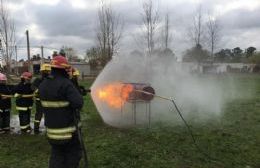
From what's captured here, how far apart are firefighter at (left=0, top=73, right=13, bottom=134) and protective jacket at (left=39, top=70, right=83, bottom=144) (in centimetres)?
604

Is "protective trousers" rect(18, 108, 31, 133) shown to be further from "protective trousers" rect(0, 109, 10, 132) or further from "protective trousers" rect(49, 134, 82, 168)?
"protective trousers" rect(49, 134, 82, 168)

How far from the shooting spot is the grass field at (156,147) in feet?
26.2

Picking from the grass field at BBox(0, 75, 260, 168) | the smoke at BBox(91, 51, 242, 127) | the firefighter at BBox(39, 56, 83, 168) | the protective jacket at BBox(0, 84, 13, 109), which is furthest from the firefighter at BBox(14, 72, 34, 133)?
the firefighter at BBox(39, 56, 83, 168)

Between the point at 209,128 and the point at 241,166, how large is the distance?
3.65 metres

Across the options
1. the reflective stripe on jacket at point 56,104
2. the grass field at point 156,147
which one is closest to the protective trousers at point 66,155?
the reflective stripe on jacket at point 56,104

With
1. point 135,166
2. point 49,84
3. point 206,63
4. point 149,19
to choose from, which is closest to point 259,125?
point 135,166

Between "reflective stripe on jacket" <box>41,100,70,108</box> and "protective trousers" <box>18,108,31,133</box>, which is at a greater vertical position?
"reflective stripe on jacket" <box>41,100,70,108</box>

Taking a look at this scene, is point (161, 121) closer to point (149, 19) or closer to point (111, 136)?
point (111, 136)

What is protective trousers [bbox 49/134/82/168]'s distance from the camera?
6.05 metres

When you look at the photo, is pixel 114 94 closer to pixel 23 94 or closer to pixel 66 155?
pixel 23 94

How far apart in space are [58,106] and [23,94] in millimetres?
5947

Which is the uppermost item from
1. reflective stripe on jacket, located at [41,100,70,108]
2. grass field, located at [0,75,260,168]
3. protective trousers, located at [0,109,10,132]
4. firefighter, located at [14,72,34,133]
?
reflective stripe on jacket, located at [41,100,70,108]

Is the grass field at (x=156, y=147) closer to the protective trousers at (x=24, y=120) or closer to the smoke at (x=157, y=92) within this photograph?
the protective trousers at (x=24, y=120)

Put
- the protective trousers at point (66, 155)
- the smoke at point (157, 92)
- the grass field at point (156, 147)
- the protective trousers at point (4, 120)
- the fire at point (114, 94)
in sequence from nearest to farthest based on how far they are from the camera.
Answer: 1. the protective trousers at point (66, 155)
2. the grass field at point (156, 147)
3. the protective trousers at point (4, 120)
4. the fire at point (114, 94)
5. the smoke at point (157, 92)
